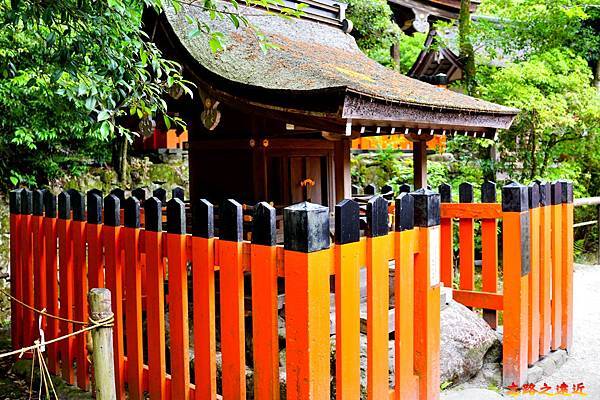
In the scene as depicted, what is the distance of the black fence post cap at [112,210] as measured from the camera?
369cm

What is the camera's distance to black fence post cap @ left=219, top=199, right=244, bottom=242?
291 cm

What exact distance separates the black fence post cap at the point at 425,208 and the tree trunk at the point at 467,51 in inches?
309

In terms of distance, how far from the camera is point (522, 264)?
407cm

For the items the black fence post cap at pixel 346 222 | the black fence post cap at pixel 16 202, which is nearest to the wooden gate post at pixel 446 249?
the black fence post cap at pixel 346 222

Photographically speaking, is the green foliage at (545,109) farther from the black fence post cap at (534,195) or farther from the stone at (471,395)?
the stone at (471,395)

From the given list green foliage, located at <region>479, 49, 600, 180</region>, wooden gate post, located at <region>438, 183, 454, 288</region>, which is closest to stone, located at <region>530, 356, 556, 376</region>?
wooden gate post, located at <region>438, 183, 454, 288</region>

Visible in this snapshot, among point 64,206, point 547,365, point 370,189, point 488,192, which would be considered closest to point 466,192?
point 488,192

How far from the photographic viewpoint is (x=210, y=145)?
5574 millimetres

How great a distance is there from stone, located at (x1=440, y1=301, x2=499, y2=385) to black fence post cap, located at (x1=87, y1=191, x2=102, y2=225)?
104 inches

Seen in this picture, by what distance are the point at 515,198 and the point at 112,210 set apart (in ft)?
9.47

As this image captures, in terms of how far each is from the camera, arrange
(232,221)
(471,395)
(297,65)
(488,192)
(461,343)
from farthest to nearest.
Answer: (488,192), (297,65), (461,343), (471,395), (232,221)

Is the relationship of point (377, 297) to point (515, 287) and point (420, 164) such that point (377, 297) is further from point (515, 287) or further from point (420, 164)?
point (420, 164)

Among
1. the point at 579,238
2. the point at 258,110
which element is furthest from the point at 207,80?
the point at 579,238

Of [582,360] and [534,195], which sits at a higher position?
[534,195]
